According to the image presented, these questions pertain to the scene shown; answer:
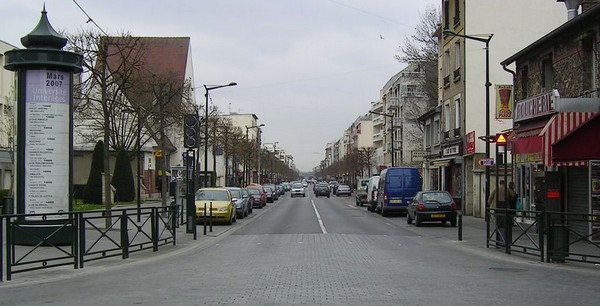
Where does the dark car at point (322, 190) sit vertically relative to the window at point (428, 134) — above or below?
below

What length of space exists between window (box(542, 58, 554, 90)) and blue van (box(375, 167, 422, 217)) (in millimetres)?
12444

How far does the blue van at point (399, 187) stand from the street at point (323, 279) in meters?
16.3

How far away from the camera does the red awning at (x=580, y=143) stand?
16.0m

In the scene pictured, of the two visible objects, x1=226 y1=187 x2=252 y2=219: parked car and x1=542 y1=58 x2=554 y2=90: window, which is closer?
x1=542 y1=58 x2=554 y2=90: window

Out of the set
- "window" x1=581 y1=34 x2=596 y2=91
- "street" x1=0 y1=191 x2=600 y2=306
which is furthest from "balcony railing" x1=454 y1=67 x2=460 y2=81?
"street" x1=0 y1=191 x2=600 y2=306

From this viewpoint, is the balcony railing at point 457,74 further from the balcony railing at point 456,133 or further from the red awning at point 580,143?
the red awning at point 580,143

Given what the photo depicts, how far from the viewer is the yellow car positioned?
27.3m

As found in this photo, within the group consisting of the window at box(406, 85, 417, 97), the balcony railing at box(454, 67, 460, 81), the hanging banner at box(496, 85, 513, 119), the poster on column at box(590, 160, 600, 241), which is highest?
the window at box(406, 85, 417, 97)

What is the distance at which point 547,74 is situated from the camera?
2242cm

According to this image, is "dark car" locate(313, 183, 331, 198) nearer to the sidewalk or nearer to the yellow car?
the yellow car

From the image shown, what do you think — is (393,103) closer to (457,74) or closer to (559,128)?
(457,74)

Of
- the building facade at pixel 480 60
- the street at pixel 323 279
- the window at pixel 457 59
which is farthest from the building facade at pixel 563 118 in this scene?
the window at pixel 457 59

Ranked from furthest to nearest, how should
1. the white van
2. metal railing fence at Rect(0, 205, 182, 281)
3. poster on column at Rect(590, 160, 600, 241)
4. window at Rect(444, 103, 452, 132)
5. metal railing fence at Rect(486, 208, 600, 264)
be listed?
the white van, window at Rect(444, 103, 452, 132), poster on column at Rect(590, 160, 600, 241), metal railing fence at Rect(486, 208, 600, 264), metal railing fence at Rect(0, 205, 182, 281)

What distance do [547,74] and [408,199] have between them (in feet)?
44.0
